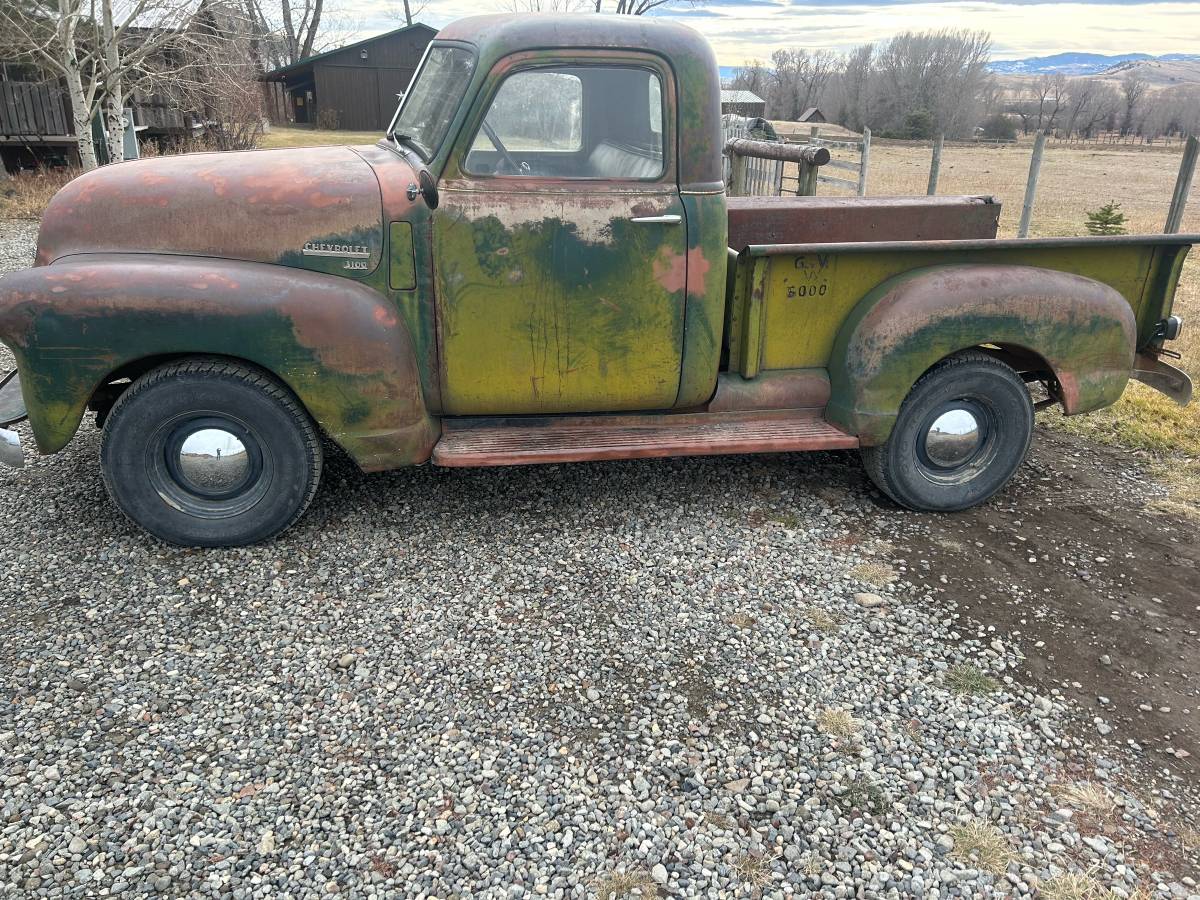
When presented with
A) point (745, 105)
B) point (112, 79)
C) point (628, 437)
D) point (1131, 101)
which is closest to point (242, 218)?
point (628, 437)

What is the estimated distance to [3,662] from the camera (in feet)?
9.57

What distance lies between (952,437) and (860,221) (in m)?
1.42

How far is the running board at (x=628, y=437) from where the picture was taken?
368 cm

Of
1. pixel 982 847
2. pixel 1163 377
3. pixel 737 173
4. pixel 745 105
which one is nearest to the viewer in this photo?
pixel 982 847

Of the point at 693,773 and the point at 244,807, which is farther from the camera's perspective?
the point at 693,773

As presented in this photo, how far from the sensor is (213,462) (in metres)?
3.57

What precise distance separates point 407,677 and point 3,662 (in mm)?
1379

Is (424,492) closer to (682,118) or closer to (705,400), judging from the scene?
(705,400)

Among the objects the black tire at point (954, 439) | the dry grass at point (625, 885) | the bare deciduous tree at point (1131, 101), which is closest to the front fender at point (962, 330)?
the black tire at point (954, 439)

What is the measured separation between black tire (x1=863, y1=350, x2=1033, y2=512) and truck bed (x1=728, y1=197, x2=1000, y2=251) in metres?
1.10

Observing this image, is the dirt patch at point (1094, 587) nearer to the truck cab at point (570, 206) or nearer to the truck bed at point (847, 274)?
the truck bed at point (847, 274)

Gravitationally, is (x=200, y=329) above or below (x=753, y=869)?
above

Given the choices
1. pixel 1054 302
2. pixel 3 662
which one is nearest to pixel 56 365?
pixel 3 662

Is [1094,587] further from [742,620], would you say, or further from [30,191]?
[30,191]
